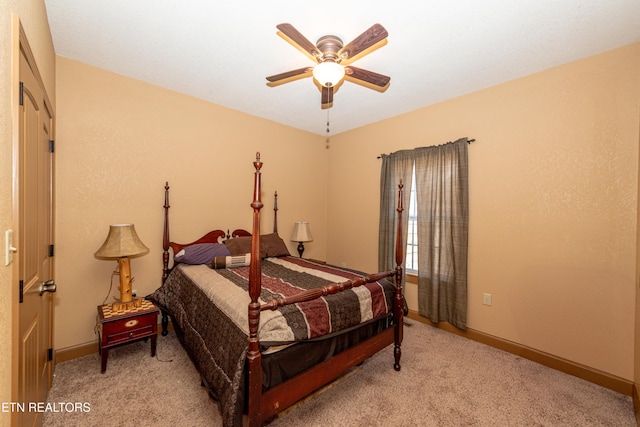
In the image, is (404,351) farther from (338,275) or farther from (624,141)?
(624,141)

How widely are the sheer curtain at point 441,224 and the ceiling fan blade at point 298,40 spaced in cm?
203

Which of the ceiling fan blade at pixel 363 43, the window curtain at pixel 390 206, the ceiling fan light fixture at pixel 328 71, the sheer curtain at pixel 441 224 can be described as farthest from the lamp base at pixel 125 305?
the sheer curtain at pixel 441 224

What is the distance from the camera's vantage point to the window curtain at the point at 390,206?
361 centimetres

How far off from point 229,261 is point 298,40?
2.13 meters

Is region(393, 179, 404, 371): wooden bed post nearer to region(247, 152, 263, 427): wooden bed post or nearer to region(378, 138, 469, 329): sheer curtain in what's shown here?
region(378, 138, 469, 329): sheer curtain

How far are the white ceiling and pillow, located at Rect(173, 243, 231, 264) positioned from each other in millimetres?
1785

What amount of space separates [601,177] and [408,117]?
2.04 meters

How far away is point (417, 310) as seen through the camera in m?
3.48

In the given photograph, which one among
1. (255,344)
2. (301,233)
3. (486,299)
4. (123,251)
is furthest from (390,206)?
(123,251)

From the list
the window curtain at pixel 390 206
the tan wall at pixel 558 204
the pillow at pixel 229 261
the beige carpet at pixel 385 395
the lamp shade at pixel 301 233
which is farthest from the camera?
the lamp shade at pixel 301 233

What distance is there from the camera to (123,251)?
232 cm

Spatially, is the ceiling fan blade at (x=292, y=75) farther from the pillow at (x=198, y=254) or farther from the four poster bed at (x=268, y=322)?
the pillow at (x=198, y=254)

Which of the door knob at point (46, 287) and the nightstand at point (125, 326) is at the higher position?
the door knob at point (46, 287)

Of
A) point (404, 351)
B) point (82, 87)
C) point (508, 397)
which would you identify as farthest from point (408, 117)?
point (82, 87)
